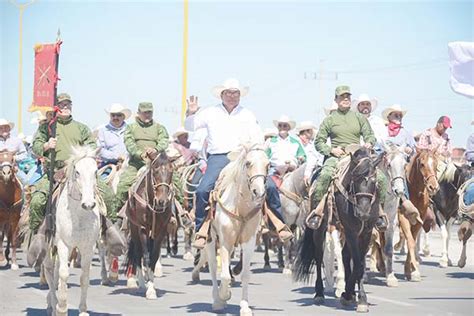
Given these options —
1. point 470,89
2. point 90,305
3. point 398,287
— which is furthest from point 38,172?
point 470,89

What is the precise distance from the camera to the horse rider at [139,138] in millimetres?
16297

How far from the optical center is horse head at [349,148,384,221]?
13.7 m

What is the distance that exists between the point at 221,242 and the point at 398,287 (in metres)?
4.64

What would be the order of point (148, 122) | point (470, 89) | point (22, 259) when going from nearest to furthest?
point (470, 89), point (148, 122), point (22, 259)

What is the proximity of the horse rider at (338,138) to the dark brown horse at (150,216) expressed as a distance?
225 centimetres

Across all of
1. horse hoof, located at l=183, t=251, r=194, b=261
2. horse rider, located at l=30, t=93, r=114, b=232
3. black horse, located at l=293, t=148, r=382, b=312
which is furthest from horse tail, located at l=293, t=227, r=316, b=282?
horse hoof, located at l=183, t=251, r=194, b=261

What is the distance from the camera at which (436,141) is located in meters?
20.9

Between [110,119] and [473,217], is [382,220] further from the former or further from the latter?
[110,119]

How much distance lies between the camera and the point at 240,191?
13.1m

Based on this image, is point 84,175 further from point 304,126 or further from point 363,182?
point 304,126

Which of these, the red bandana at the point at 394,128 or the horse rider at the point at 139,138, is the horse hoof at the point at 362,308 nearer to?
the horse rider at the point at 139,138

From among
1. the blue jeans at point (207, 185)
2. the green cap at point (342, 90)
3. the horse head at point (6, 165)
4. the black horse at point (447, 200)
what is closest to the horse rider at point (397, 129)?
the black horse at point (447, 200)

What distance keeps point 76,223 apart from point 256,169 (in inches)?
90.6

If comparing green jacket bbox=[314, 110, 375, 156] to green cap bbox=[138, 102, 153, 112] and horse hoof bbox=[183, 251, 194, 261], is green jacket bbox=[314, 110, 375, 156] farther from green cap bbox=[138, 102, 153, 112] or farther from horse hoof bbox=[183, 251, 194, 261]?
horse hoof bbox=[183, 251, 194, 261]
